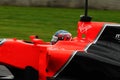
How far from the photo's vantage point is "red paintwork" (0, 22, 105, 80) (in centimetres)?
488

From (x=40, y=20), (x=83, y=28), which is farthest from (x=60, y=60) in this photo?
(x=40, y=20)

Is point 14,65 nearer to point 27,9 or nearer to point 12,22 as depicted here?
point 12,22

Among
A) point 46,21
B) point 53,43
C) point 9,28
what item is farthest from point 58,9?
point 53,43

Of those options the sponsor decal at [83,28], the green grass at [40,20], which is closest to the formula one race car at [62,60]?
the sponsor decal at [83,28]

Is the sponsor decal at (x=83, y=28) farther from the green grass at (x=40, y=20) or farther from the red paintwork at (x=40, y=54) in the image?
the green grass at (x=40, y=20)

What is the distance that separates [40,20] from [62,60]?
1036 centimetres

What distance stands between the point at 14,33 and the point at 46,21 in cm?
308

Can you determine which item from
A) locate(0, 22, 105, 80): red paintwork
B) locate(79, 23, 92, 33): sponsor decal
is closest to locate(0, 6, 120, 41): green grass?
locate(79, 23, 92, 33): sponsor decal

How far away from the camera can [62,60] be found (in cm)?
491

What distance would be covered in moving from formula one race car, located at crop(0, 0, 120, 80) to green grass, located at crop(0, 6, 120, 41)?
5.91 m

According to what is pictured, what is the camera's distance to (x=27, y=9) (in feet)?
60.9

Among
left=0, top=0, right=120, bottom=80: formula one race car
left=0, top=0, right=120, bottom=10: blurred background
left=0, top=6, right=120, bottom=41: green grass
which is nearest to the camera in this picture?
A: left=0, top=0, right=120, bottom=80: formula one race car

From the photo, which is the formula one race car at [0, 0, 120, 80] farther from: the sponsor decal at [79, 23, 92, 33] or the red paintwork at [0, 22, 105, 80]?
the sponsor decal at [79, 23, 92, 33]

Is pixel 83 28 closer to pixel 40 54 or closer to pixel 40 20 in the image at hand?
pixel 40 54
